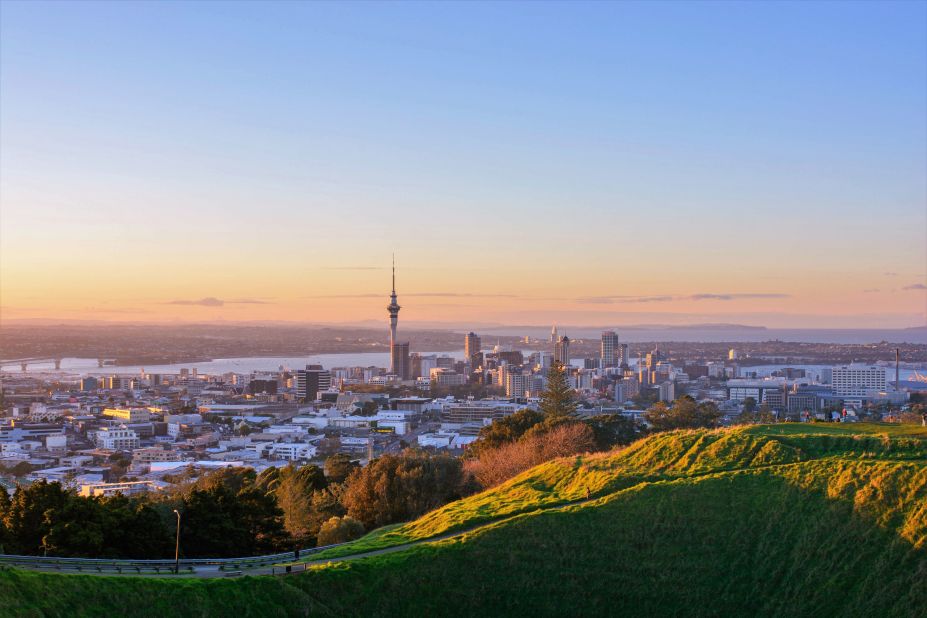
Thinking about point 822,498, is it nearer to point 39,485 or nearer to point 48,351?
point 39,485

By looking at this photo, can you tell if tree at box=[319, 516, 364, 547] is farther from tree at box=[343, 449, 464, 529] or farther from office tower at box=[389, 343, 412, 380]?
office tower at box=[389, 343, 412, 380]

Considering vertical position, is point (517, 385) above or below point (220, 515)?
below

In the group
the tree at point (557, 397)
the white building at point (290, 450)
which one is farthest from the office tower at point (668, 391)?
the tree at point (557, 397)

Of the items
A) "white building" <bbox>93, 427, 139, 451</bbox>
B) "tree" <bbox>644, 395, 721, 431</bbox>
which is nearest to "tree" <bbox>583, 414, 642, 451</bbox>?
"tree" <bbox>644, 395, 721, 431</bbox>

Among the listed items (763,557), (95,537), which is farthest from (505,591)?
(95,537)

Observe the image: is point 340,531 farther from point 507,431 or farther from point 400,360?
point 400,360

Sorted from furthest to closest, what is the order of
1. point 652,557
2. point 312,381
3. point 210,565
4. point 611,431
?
point 312,381
point 611,431
point 652,557
point 210,565

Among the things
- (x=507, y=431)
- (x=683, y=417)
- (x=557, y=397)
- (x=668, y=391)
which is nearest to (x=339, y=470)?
(x=507, y=431)
